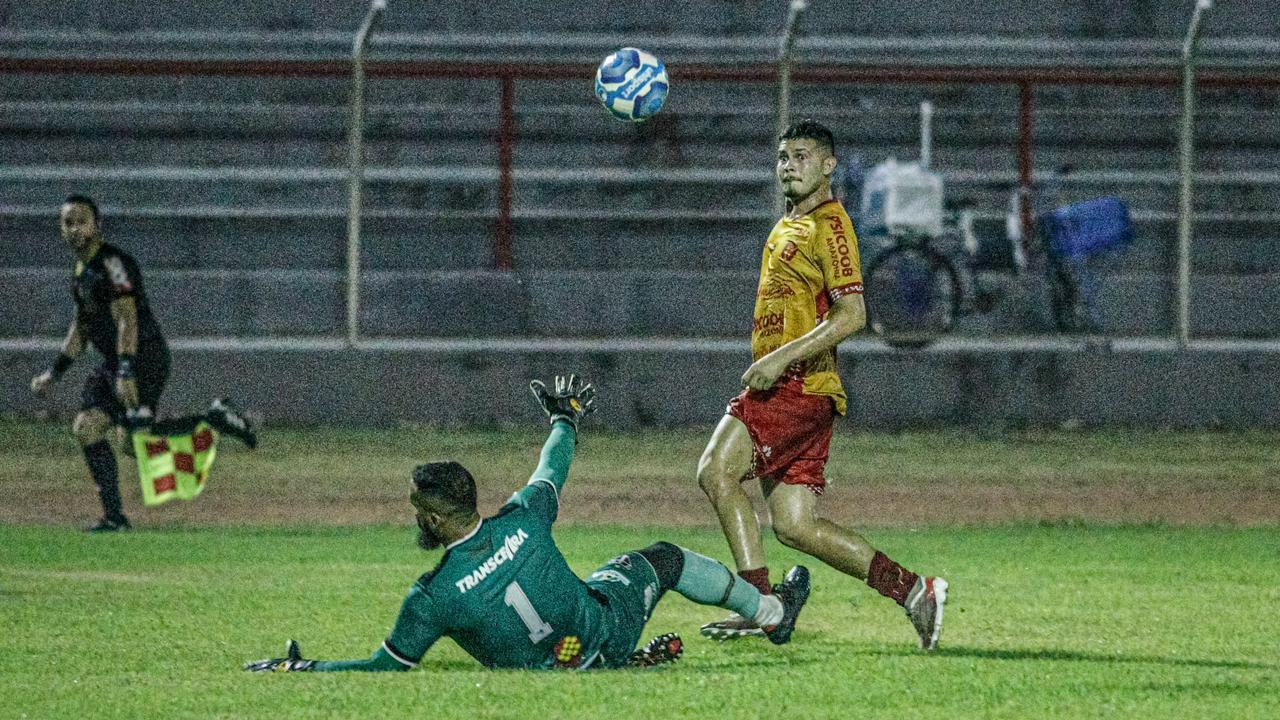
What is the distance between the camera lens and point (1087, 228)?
18234 mm

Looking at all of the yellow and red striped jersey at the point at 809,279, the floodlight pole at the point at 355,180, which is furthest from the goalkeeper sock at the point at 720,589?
the floodlight pole at the point at 355,180

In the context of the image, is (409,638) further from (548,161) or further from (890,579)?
(548,161)

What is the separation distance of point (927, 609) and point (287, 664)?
2.41 m

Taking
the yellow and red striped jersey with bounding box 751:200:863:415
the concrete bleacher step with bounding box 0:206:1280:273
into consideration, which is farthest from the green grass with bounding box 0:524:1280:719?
the concrete bleacher step with bounding box 0:206:1280:273

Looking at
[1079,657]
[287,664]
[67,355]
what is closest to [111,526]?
[67,355]

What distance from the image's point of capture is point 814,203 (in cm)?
816

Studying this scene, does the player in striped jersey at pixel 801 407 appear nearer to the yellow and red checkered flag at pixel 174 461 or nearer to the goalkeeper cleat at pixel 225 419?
the goalkeeper cleat at pixel 225 419

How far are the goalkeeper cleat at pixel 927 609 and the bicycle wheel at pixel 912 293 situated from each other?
372 inches

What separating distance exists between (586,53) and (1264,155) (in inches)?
281

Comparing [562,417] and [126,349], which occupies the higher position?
[562,417]

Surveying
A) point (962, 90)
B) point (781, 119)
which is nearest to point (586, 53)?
point (962, 90)

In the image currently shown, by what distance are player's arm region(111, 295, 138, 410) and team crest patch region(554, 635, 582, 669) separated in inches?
224

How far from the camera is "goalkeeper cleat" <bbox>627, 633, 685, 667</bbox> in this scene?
24.3 ft

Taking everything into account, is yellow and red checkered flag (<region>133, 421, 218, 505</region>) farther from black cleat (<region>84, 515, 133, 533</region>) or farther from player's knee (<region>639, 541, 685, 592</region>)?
player's knee (<region>639, 541, 685, 592</region>)
